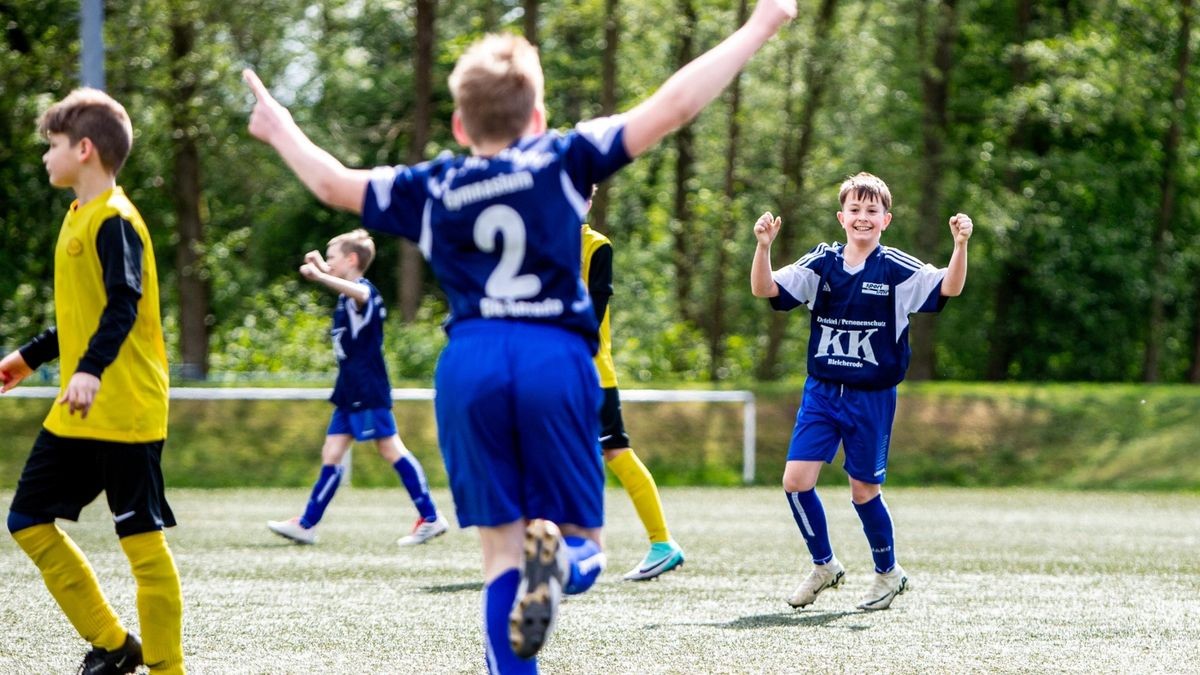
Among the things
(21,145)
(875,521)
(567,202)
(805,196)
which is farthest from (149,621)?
(805,196)

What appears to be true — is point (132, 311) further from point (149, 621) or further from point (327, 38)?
point (327, 38)

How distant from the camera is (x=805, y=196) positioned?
2869cm

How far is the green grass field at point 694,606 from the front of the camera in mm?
5703

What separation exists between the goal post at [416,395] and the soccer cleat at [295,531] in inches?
278

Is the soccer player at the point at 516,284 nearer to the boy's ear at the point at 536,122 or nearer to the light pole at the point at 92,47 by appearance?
the boy's ear at the point at 536,122

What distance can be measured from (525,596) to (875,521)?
152 inches

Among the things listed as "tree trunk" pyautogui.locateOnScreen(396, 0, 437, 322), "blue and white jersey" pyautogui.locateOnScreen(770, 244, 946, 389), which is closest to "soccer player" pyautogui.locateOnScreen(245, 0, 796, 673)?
"blue and white jersey" pyautogui.locateOnScreen(770, 244, 946, 389)

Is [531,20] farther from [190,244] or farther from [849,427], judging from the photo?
[849,427]

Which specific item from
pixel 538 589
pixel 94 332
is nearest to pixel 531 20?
pixel 94 332

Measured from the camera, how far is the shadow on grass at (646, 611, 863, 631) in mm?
6609

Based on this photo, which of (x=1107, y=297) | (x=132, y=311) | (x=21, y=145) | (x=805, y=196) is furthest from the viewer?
(x=1107, y=297)

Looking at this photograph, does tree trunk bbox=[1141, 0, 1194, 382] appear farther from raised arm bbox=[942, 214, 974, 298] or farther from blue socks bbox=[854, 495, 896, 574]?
raised arm bbox=[942, 214, 974, 298]

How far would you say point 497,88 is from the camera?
13.0 feet

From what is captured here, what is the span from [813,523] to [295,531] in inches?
162
